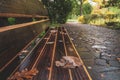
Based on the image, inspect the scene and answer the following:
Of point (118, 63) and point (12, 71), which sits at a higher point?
point (12, 71)

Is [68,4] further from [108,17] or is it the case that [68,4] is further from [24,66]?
[24,66]

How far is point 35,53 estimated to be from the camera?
4.23 meters

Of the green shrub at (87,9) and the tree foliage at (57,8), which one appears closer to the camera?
the tree foliage at (57,8)

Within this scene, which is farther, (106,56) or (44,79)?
(106,56)

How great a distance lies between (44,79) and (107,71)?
106cm

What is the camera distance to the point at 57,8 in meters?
20.8

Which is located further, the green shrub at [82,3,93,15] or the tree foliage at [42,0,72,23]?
the green shrub at [82,3,93,15]

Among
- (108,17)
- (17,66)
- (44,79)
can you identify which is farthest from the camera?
(108,17)

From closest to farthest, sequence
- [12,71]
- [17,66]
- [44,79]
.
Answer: [44,79], [12,71], [17,66]

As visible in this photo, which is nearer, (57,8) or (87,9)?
(57,8)

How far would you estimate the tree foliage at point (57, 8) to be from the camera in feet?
66.8

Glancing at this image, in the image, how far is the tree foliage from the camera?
66.8 ft

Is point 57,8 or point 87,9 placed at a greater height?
point 57,8

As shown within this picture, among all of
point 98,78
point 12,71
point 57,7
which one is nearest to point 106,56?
point 98,78
